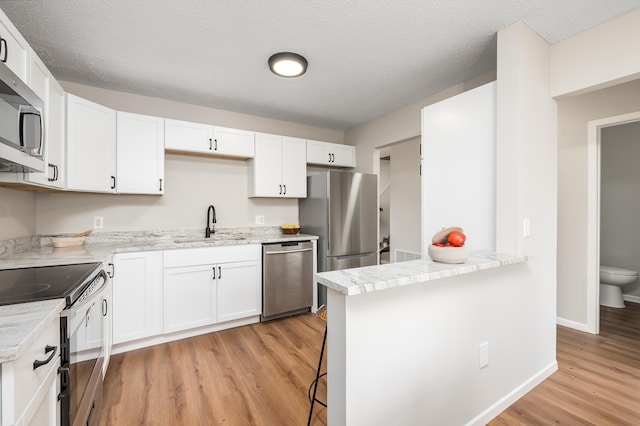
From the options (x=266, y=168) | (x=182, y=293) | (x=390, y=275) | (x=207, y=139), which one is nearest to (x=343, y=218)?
(x=266, y=168)

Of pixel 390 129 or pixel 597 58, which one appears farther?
pixel 390 129

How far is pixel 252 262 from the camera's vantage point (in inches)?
121

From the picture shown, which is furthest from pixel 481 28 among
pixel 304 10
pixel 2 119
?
pixel 2 119

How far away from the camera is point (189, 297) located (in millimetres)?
2760

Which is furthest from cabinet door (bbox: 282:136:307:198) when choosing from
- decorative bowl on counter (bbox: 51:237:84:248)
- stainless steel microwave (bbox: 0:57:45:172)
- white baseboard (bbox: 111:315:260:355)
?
stainless steel microwave (bbox: 0:57:45:172)

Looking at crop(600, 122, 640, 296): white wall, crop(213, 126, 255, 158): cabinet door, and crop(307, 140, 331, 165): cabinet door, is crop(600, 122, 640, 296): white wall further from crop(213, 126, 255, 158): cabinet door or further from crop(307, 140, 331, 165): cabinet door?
crop(213, 126, 255, 158): cabinet door

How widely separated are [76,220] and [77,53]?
59.3 inches

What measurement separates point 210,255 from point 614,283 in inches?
185

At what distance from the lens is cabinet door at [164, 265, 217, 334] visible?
8.74 ft

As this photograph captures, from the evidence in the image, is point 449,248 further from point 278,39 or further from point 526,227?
point 278,39

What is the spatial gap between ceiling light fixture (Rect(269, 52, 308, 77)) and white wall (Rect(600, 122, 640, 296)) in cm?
428

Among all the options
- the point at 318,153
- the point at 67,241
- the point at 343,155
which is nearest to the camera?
the point at 67,241

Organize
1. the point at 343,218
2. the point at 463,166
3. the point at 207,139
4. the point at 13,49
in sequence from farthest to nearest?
the point at 343,218
the point at 207,139
the point at 463,166
the point at 13,49

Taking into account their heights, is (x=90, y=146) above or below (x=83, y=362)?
above
